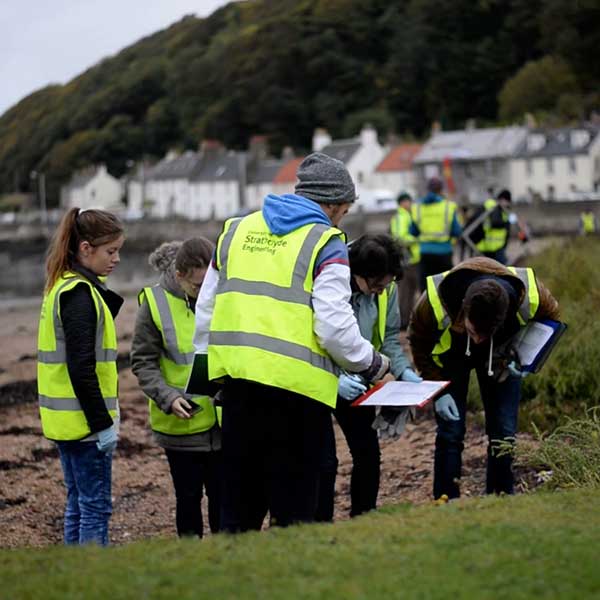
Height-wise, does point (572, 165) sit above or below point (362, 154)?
below

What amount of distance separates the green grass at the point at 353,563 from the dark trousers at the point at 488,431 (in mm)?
1682

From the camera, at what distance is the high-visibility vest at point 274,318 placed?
5.00 m

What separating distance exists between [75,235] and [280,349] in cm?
153

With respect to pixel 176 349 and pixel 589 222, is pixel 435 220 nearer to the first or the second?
pixel 176 349

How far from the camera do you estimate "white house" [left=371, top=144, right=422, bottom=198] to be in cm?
9325

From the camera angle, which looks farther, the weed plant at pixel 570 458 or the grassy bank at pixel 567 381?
the grassy bank at pixel 567 381

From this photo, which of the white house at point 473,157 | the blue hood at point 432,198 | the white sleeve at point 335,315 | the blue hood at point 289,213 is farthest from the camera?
the white house at point 473,157

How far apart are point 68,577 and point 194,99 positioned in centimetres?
13341

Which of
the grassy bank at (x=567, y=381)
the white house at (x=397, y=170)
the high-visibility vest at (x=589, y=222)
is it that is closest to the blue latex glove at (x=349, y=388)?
the grassy bank at (x=567, y=381)

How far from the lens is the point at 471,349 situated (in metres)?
6.77

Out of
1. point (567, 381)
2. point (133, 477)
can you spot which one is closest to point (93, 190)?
point (133, 477)

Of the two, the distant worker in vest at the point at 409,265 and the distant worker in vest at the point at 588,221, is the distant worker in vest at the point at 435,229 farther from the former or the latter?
the distant worker in vest at the point at 588,221

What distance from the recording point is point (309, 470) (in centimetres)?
519

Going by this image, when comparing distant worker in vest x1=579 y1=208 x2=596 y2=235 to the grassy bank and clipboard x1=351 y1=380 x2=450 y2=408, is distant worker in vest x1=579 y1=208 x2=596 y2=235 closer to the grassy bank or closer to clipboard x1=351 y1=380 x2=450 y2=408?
the grassy bank
